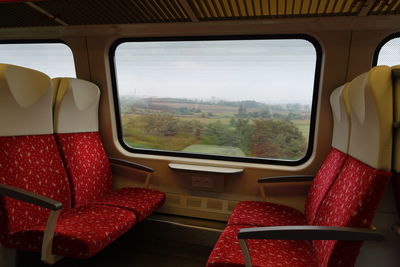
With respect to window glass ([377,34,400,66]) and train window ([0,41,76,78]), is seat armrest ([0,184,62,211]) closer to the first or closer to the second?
train window ([0,41,76,78])

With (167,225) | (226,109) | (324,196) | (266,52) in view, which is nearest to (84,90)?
(226,109)

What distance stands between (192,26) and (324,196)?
1.69 metres

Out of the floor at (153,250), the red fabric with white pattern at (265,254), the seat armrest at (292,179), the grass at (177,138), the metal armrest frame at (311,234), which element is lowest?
the floor at (153,250)

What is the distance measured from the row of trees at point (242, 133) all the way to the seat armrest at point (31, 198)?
145cm

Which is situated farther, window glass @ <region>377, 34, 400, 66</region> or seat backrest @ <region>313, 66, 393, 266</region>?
window glass @ <region>377, 34, 400, 66</region>

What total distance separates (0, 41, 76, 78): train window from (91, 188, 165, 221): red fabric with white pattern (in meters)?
1.37

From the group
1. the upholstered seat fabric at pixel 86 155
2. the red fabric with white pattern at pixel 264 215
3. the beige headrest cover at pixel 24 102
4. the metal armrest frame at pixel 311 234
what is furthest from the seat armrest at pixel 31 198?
the red fabric with white pattern at pixel 264 215

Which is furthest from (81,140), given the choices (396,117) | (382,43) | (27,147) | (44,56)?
(382,43)

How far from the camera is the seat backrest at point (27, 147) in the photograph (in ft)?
5.50

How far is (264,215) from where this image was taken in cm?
203

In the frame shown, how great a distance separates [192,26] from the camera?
2.31 meters

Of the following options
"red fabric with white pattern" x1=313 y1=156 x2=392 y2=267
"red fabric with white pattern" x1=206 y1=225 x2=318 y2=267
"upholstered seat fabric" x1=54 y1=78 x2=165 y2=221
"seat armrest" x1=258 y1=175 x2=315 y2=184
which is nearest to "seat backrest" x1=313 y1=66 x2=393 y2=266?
"red fabric with white pattern" x1=313 y1=156 x2=392 y2=267

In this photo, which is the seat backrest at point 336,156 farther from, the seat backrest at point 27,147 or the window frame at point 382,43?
the seat backrest at point 27,147

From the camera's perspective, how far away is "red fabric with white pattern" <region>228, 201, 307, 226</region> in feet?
6.31
